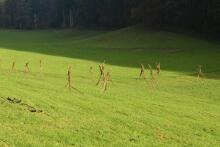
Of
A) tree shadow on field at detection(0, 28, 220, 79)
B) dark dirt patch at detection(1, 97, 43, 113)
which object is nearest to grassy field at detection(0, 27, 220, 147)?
dark dirt patch at detection(1, 97, 43, 113)

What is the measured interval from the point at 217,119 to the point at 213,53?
39865 mm

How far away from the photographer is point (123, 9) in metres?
98.9

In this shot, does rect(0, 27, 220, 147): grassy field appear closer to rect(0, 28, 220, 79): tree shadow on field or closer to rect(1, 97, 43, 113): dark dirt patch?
rect(1, 97, 43, 113): dark dirt patch

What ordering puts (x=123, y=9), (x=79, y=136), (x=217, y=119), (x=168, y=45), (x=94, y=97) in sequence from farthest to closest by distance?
1. (x=123, y=9)
2. (x=168, y=45)
3. (x=94, y=97)
4. (x=217, y=119)
5. (x=79, y=136)

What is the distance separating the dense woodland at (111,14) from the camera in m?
73.2

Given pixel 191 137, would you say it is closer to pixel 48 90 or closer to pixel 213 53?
pixel 48 90

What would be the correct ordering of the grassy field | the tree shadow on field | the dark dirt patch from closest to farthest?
the grassy field → the dark dirt patch → the tree shadow on field

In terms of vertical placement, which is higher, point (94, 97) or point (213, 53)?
point (94, 97)

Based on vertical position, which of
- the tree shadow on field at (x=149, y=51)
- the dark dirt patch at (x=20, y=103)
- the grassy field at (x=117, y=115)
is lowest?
the tree shadow on field at (x=149, y=51)

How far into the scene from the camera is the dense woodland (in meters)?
73.2

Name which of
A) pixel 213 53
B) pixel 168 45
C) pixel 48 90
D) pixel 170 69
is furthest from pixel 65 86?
pixel 168 45

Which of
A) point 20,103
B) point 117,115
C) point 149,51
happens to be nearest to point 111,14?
point 149,51

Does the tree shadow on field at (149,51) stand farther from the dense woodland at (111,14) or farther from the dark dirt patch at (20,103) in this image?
the dark dirt patch at (20,103)

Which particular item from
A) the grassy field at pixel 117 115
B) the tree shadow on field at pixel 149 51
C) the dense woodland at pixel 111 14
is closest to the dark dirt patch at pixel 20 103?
the grassy field at pixel 117 115
